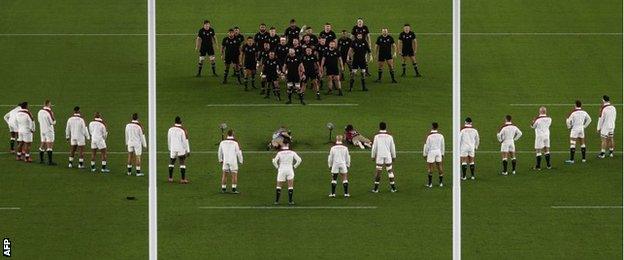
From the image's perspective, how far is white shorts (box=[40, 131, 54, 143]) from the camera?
123ft

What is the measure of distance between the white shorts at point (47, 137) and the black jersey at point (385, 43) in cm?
836

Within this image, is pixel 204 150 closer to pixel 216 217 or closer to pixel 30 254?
pixel 216 217

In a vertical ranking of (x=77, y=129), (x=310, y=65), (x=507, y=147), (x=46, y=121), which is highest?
(x=310, y=65)

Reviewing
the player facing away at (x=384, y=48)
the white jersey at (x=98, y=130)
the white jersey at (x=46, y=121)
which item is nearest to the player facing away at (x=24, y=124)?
the white jersey at (x=46, y=121)

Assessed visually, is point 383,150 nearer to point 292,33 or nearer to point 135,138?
point 135,138

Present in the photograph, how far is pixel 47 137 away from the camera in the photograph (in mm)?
37625

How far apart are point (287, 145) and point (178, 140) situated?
233 centimetres

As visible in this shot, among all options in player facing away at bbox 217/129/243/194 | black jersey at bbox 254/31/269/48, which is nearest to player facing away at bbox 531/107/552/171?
player facing away at bbox 217/129/243/194

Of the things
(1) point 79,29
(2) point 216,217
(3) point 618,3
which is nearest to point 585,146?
(2) point 216,217

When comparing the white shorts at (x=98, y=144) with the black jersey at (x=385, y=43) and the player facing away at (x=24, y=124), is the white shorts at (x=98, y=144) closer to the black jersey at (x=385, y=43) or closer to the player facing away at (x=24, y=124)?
the player facing away at (x=24, y=124)

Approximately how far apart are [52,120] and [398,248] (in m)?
8.20

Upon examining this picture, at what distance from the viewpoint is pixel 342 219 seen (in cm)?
3450

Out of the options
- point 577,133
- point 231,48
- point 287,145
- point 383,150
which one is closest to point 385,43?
point 231,48

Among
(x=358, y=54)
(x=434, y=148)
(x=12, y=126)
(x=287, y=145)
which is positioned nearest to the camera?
(x=287, y=145)
